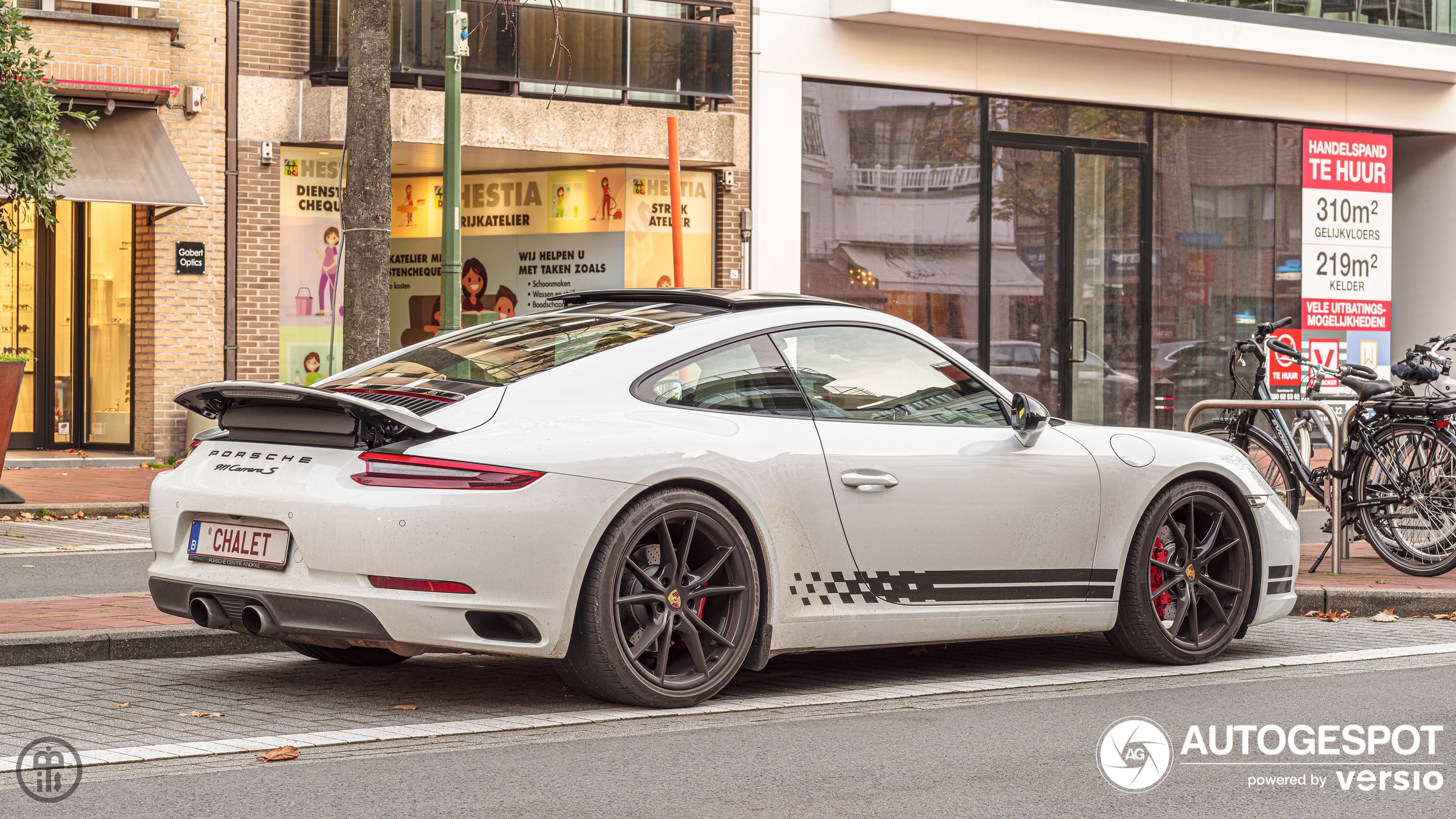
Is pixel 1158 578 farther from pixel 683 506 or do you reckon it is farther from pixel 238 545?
pixel 238 545

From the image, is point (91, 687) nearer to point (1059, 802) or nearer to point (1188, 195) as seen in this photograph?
point (1059, 802)

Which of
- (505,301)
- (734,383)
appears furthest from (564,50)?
(734,383)

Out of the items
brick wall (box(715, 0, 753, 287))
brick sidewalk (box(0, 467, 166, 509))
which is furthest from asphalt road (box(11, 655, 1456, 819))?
brick wall (box(715, 0, 753, 287))

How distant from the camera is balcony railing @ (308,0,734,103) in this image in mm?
18562

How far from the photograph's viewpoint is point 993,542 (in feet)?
22.2

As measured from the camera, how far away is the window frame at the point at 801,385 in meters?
6.21

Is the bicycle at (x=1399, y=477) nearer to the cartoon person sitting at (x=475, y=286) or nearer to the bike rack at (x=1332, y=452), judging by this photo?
the bike rack at (x=1332, y=452)

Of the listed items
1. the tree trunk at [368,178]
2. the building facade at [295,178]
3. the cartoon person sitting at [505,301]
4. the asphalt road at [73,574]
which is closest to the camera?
the asphalt road at [73,574]

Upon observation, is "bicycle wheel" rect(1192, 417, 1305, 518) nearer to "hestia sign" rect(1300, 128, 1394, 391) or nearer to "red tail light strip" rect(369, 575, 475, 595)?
"red tail light strip" rect(369, 575, 475, 595)

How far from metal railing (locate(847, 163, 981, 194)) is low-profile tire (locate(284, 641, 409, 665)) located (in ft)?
48.4

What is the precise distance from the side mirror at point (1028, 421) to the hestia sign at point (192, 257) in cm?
1323

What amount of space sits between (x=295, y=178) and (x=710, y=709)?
1398cm

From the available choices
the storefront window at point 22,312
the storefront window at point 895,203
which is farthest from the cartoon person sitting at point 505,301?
the storefront window at point 22,312

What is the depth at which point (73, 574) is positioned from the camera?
1012 centimetres
